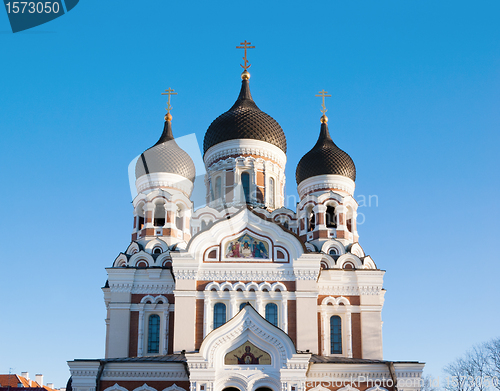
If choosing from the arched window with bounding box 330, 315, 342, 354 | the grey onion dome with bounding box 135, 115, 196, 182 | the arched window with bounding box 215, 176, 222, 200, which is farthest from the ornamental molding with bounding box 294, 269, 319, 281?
the grey onion dome with bounding box 135, 115, 196, 182

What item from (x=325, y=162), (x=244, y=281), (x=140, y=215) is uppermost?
(x=325, y=162)

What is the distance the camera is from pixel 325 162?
2389cm

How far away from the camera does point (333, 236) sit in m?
22.8

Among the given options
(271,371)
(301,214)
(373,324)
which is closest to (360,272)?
(373,324)

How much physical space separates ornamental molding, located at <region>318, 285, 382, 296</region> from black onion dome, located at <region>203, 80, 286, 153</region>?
658cm

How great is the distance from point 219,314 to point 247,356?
240 centimetres

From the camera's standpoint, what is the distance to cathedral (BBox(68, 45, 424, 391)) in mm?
16812

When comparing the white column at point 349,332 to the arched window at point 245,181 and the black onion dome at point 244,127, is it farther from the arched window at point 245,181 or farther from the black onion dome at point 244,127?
the black onion dome at point 244,127

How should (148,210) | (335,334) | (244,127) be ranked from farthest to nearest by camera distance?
(244,127) < (148,210) < (335,334)

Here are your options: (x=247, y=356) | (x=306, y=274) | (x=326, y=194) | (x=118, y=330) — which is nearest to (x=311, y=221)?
(x=326, y=194)

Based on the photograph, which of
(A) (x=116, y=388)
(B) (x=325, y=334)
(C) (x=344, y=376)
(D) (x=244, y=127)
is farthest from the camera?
(D) (x=244, y=127)

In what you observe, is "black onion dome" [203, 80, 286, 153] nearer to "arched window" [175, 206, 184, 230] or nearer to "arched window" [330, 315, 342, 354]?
"arched window" [175, 206, 184, 230]

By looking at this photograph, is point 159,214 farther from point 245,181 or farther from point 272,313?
point 272,313

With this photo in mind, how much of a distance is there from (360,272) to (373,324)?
5.60 feet
